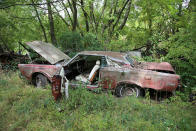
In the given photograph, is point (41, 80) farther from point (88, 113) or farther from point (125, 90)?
point (125, 90)

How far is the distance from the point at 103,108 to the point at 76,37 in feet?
20.6

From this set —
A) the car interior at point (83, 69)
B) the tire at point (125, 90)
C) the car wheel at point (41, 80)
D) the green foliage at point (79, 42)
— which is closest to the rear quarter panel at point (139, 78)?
the tire at point (125, 90)

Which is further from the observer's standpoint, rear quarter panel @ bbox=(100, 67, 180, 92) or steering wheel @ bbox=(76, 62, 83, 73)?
steering wheel @ bbox=(76, 62, 83, 73)

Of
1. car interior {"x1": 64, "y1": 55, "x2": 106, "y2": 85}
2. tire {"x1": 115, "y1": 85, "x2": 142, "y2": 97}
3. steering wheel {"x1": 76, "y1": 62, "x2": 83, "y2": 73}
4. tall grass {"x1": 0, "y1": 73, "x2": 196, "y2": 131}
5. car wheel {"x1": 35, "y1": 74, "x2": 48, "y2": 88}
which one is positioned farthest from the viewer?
steering wheel {"x1": 76, "y1": 62, "x2": 83, "y2": 73}

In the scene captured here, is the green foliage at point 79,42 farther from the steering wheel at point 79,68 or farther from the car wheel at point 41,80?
the car wheel at point 41,80

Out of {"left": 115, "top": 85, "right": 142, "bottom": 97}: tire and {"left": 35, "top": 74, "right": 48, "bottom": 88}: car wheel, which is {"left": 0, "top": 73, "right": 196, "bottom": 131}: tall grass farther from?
{"left": 35, "top": 74, "right": 48, "bottom": 88}: car wheel

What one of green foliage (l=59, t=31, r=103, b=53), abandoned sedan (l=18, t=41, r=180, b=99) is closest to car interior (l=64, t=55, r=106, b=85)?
abandoned sedan (l=18, t=41, r=180, b=99)

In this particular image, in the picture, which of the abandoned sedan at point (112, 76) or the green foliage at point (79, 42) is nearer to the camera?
the abandoned sedan at point (112, 76)

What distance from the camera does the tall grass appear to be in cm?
250

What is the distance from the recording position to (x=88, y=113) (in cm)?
298

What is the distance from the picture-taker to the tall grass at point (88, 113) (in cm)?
250

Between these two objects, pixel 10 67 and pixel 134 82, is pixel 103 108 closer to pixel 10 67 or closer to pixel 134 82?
pixel 134 82

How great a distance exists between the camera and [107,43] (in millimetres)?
8859

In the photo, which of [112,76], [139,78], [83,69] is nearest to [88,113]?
[112,76]
